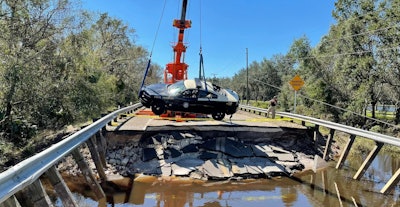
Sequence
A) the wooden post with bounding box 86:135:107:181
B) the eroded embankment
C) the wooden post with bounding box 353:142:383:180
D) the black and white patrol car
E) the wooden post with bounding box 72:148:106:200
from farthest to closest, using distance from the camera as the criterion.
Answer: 1. the black and white patrol car
2. the eroded embankment
3. the wooden post with bounding box 353:142:383:180
4. the wooden post with bounding box 86:135:107:181
5. the wooden post with bounding box 72:148:106:200

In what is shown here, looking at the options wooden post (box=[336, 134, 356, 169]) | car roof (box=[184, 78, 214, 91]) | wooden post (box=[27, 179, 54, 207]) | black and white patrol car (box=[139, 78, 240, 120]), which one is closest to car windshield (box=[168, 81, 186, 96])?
black and white patrol car (box=[139, 78, 240, 120])

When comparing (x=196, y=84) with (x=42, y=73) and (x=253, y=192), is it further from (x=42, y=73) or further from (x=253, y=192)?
(x=42, y=73)

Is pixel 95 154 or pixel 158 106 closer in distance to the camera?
pixel 95 154

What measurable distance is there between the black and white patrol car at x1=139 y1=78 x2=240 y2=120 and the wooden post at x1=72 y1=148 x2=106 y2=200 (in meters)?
4.58

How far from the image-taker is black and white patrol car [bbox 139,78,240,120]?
11.4 m

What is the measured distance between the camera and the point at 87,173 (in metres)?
7.07

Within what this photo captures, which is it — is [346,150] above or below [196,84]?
below

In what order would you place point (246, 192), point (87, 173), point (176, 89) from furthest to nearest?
point (176, 89), point (246, 192), point (87, 173)

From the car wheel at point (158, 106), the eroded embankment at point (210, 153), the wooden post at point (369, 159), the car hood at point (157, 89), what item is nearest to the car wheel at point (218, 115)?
the eroded embankment at point (210, 153)

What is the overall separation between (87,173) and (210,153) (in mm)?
4848

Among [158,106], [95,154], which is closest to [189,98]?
[158,106]

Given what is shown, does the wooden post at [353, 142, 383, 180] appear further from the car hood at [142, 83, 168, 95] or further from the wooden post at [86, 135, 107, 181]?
the wooden post at [86, 135, 107, 181]

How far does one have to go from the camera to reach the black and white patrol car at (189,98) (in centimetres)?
1138

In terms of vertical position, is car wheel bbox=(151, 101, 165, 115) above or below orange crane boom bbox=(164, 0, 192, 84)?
below
